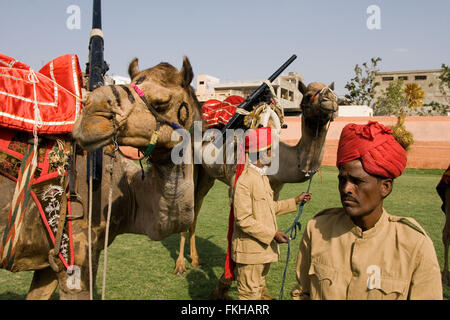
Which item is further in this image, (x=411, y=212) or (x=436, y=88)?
(x=436, y=88)

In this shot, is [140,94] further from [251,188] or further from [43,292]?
[43,292]

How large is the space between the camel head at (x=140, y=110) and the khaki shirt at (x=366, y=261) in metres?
1.27

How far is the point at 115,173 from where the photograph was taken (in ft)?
10.2

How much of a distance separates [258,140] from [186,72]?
36.3 inches

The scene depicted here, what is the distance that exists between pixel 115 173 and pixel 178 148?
0.79m

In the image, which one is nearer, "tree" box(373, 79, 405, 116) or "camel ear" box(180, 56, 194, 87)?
"camel ear" box(180, 56, 194, 87)

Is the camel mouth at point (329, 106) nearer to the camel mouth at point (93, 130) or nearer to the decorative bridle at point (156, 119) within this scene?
the decorative bridle at point (156, 119)

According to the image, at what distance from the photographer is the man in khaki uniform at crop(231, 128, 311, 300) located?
3166 mm

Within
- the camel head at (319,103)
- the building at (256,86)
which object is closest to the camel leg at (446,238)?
the camel head at (319,103)

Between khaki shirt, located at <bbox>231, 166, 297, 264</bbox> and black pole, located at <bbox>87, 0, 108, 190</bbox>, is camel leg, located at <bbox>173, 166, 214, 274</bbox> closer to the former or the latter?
khaki shirt, located at <bbox>231, 166, 297, 264</bbox>

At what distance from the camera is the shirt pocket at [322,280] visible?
1681 mm

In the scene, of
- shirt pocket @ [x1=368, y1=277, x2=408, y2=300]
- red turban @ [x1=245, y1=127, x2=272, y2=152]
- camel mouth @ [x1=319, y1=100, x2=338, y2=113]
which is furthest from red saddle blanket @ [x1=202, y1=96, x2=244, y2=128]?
shirt pocket @ [x1=368, y1=277, x2=408, y2=300]
